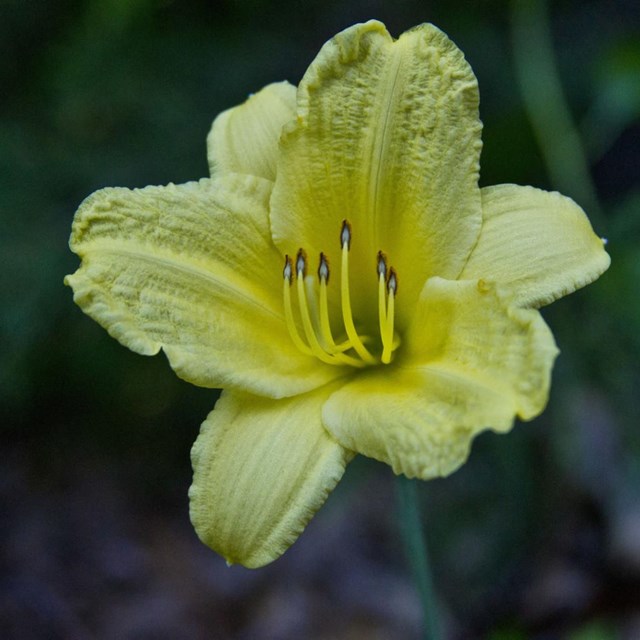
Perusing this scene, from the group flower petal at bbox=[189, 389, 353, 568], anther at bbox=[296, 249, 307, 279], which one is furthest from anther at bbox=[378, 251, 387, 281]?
flower petal at bbox=[189, 389, 353, 568]

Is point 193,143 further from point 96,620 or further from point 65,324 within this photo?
point 96,620

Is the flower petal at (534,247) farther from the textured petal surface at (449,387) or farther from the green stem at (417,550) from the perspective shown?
the green stem at (417,550)

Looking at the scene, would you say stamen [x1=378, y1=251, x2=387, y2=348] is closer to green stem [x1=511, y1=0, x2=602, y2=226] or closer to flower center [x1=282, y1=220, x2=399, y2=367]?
flower center [x1=282, y1=220, x2=399, y2=367]

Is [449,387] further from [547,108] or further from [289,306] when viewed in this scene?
[547,108]

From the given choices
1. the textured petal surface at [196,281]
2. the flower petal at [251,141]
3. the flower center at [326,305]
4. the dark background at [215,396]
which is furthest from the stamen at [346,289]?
the dark background at [215,396]

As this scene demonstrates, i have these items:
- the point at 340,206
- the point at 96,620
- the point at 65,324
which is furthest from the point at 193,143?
the point at 96,620

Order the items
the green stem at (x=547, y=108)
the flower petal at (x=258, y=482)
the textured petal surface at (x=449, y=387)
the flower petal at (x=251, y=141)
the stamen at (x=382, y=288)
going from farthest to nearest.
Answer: the green stem at (x=547, y=108)
the flower petal at (x=251, y=141)
the stamen at (x=382, y=288)
the flower petal at (x=258, y=482)
the textured petal surface at (x=449, y=387)

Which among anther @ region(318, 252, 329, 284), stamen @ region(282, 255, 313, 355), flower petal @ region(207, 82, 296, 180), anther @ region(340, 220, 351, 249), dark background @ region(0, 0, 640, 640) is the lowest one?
dark background @ region(0, 0, 640, 640)

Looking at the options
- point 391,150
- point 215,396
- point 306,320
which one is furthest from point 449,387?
point 215,396
